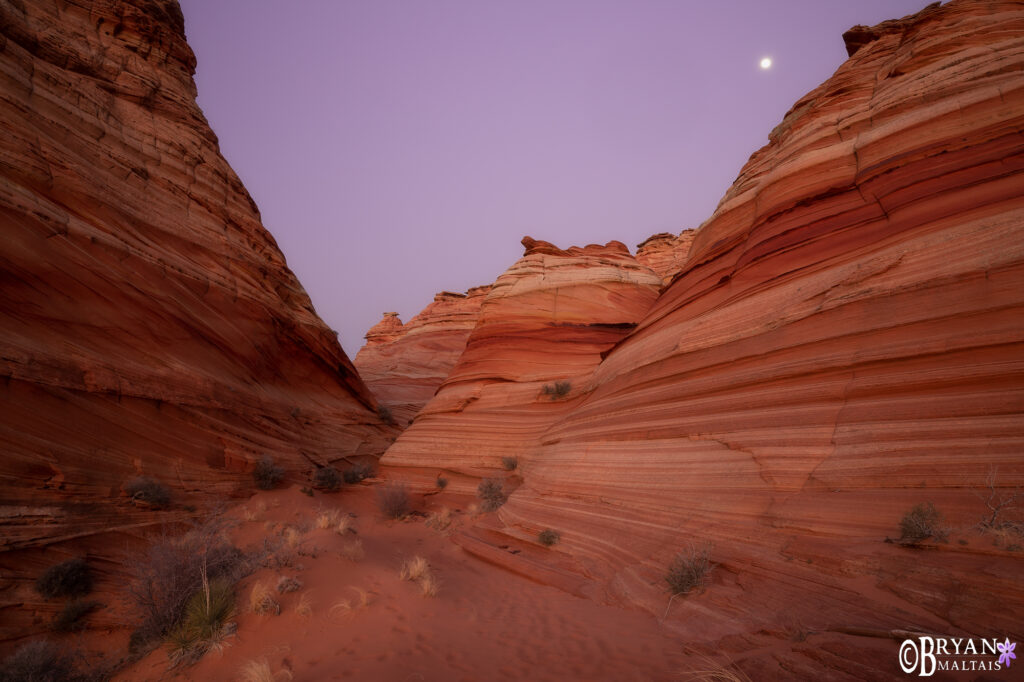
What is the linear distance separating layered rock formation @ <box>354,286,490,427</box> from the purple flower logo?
21869 mm

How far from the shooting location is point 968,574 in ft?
11.8

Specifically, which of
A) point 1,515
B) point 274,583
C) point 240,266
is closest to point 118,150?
point 240,266

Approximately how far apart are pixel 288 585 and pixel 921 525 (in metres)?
7.38

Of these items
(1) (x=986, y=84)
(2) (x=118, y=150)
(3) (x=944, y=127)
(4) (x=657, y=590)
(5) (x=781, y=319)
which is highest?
(2) (x=118, y=150)

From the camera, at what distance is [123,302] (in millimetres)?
9922

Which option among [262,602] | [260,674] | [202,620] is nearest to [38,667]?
[202,620]

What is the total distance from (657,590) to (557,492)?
12.9 feet

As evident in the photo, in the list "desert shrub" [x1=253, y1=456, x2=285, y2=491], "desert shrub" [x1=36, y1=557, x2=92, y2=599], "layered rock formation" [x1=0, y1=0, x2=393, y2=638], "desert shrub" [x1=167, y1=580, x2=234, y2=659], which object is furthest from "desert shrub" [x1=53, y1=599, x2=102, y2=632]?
"desert shrub" [x1=253, y1=456, x2=285, y2=491]

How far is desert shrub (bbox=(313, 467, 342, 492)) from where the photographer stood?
13.4m

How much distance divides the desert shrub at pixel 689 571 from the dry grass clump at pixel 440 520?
7.20 meters

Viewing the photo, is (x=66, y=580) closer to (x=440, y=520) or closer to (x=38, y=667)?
(x=38, y=667)

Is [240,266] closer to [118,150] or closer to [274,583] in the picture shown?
[118,150]

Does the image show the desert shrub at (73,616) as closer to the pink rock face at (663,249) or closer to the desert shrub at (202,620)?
the desert shrub at (202,620)

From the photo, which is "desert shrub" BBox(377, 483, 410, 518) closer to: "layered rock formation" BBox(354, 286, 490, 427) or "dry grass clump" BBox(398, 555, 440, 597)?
"dry grass clump" BBox(398, 555, 440, 597)
